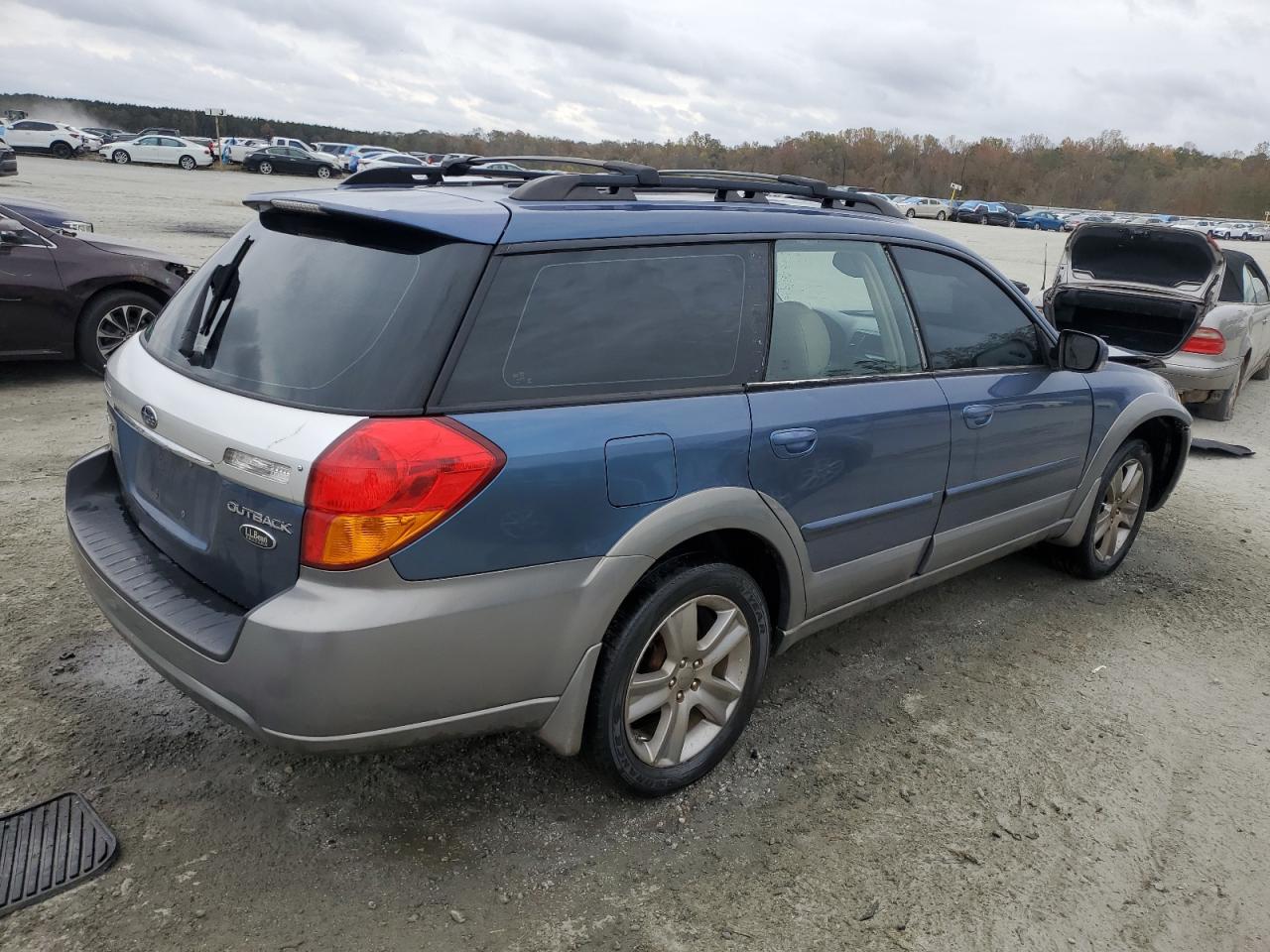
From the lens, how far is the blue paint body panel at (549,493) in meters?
2.13

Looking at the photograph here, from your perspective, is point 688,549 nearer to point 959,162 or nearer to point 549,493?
point 549,493

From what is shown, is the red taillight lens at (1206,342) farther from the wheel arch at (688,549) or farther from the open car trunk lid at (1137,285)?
the wheel arch at (688,549)

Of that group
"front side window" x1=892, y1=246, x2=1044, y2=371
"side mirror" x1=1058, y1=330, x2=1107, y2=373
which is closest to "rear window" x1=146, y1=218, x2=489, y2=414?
"front side window" x1=892, y1=246, x2=1044, y2=371

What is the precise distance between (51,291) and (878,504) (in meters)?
6.42

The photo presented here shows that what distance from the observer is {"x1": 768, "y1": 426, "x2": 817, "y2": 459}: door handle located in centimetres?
274

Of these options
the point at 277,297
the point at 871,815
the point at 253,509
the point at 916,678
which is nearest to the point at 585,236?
the point at 277,297

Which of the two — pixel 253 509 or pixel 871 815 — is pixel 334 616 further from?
pixel 871 815

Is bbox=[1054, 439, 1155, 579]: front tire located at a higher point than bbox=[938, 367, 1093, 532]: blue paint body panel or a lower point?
lower

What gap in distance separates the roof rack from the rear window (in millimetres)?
437

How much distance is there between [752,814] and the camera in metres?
2.75

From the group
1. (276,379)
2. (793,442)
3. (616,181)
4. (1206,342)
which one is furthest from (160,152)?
(793,442)

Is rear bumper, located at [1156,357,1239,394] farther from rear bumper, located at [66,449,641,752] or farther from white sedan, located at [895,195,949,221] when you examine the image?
white sedan, located at [895,195,949,221]

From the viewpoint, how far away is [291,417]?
2.17 meters

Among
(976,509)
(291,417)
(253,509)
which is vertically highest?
(291,417)
